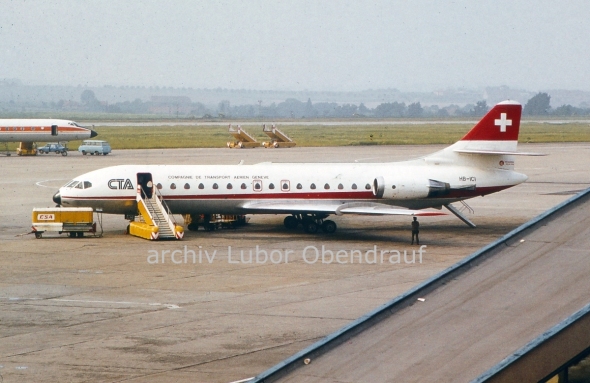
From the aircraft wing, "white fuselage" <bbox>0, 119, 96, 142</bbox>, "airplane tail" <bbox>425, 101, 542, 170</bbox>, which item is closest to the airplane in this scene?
"white fuselage" <bbox>0, 119, 96, 142</bbox>

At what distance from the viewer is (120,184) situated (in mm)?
39844

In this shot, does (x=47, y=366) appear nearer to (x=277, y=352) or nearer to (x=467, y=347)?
(x=277, y=352)

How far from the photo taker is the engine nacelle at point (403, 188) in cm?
3972

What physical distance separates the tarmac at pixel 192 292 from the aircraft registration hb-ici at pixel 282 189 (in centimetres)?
139

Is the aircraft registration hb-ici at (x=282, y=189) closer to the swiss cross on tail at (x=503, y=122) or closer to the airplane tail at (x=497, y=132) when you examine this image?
the airplane tail at (x=497, y=132)

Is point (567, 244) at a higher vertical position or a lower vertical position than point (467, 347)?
higher

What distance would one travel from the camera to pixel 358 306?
25.7 metres

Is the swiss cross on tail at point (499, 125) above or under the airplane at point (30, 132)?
above

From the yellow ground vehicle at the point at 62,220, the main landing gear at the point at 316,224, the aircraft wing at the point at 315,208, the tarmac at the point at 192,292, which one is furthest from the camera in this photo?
the main landing gear at the point at 316,224

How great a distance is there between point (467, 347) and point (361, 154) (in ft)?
255

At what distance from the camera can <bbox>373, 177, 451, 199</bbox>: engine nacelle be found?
3972 centimetres

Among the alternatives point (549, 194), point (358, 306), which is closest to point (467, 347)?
point (358, 306)

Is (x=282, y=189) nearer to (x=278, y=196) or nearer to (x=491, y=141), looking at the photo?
(x=278, y=196)

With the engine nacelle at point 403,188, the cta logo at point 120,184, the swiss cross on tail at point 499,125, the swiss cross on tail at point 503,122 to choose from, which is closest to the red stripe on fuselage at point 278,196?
the cta logo at point 120,184
